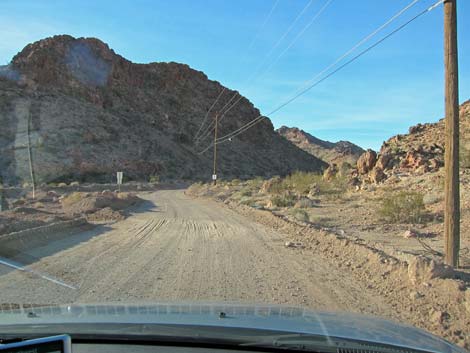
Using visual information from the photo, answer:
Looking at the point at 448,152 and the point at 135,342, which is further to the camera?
the point at 448,152

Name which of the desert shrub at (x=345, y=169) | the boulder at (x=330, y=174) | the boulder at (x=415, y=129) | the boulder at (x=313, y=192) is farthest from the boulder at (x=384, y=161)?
the boulder at (x=415, y=129)

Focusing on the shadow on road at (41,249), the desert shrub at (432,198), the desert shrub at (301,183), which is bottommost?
the shadow on road at (41,249)

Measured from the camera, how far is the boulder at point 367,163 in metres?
41.0

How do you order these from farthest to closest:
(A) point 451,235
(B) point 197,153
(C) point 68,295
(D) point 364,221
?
(B) point 197,153, (D) point 364,221, (A) point 451,235, (C) point 68,295

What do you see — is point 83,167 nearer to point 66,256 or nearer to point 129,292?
point 66,256

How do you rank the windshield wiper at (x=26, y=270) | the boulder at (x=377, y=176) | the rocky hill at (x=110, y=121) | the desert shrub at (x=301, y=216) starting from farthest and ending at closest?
the rocky hill at (x=110, y=121)
the boulder at (x=377, y=176)
the desert shrub at (x=301, y=216)
the windshield wiper at (x=26, y=270)

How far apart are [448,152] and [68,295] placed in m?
7.89

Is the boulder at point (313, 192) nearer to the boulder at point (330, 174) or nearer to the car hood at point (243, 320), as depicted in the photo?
the boulder at point (330, 174)

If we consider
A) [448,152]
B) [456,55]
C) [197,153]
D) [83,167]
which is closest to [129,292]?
[448,152]

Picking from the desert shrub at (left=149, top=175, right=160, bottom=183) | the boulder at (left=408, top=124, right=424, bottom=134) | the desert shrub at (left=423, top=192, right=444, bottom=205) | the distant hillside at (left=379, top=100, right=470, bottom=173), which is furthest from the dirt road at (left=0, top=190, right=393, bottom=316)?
the desert shrub at (left=149, top=175, right=160, bottom=183)

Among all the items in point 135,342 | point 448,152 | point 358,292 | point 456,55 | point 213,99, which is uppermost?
point 213,99

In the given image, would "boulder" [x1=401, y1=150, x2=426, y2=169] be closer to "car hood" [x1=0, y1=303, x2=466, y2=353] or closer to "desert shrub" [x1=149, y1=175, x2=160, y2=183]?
"car hood" [x1=0, y1=303, x2=466, y2=353]

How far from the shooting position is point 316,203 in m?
33.2

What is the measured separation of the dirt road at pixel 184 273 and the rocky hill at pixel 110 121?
55.1 metres
